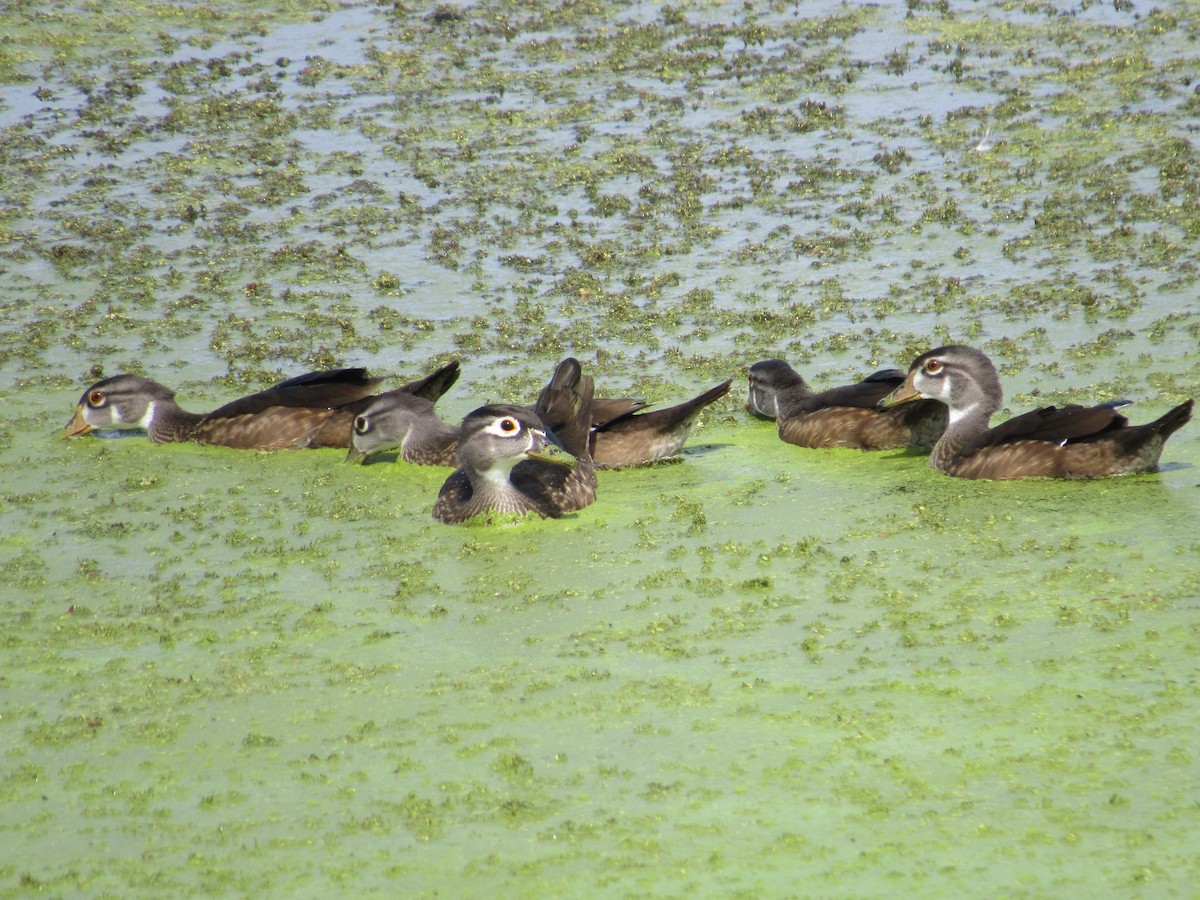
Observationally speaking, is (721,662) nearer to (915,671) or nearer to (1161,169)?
(915,671)

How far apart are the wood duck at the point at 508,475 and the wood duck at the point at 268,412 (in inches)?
56.3

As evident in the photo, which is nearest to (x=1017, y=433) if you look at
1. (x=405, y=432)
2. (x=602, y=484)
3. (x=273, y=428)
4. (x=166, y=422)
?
(x=602, y=484)

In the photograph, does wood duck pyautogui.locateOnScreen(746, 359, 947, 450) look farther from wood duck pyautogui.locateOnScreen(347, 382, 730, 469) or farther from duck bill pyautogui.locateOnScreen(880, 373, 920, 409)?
wood duck pyautogui.locateOnScreen(347, 382, 730, 469)

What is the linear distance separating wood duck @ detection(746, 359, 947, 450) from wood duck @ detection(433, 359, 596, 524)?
1657 mm

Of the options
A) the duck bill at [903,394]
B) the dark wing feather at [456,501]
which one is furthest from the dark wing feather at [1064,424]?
the dark wing feather at [456,501]

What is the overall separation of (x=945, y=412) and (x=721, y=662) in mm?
3797

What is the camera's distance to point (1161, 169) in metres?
13.2

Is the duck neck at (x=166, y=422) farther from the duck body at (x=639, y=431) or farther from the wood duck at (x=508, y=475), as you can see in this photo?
the duck body at (x=639, y=431)

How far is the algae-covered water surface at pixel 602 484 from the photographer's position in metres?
4.74

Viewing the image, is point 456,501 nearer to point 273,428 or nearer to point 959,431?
A: point 273,428

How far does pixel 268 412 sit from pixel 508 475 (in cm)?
216

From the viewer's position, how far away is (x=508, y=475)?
27.2 feet

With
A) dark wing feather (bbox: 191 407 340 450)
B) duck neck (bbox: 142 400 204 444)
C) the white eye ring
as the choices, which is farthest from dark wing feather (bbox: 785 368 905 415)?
duck neck (bbox: 142 400 204 444)

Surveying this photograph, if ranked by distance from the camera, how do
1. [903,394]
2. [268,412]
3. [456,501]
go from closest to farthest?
1. [456,501]
2. [903,394]
3. [268,412]
